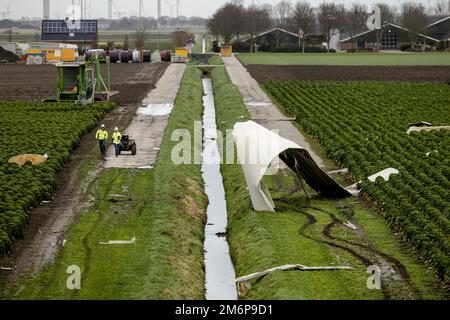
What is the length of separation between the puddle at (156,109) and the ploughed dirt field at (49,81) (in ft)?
7.96

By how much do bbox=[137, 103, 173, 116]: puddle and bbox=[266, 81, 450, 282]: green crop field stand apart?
278 inches

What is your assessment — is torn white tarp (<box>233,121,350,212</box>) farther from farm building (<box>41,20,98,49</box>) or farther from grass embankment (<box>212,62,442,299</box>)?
farm building (<box>41,20,98,49</box>)

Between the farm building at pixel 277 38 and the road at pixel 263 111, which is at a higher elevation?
the farm building at pixel 277 38

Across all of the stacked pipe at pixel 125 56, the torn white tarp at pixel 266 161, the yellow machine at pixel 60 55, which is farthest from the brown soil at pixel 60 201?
the stacked pipe at pixel 125 56

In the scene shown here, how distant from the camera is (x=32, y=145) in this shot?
132 feet

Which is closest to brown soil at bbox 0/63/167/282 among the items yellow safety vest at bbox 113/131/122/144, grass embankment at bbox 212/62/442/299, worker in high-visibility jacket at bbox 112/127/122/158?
worker in high-visibility jacket at bbox 112/127/122/158

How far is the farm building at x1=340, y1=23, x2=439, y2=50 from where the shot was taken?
158125 mm

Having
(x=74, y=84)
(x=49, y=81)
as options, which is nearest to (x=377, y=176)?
(x=74, y=84)

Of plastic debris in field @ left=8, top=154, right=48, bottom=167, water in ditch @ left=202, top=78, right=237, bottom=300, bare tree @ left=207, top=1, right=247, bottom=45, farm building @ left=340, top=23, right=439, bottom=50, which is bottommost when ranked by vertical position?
water in ditch @ left=202, top=78, right=237, bottom=300

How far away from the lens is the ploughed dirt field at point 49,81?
65.4 m

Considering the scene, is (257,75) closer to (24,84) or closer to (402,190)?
(24,84)

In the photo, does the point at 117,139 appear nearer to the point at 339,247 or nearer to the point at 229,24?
the point at 339,247

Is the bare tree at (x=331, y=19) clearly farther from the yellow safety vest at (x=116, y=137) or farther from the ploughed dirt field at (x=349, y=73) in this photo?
the yellow safety vest at (x=116, y=137)

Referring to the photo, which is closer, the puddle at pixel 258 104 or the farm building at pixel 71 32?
the puddle at pixel 258 104
